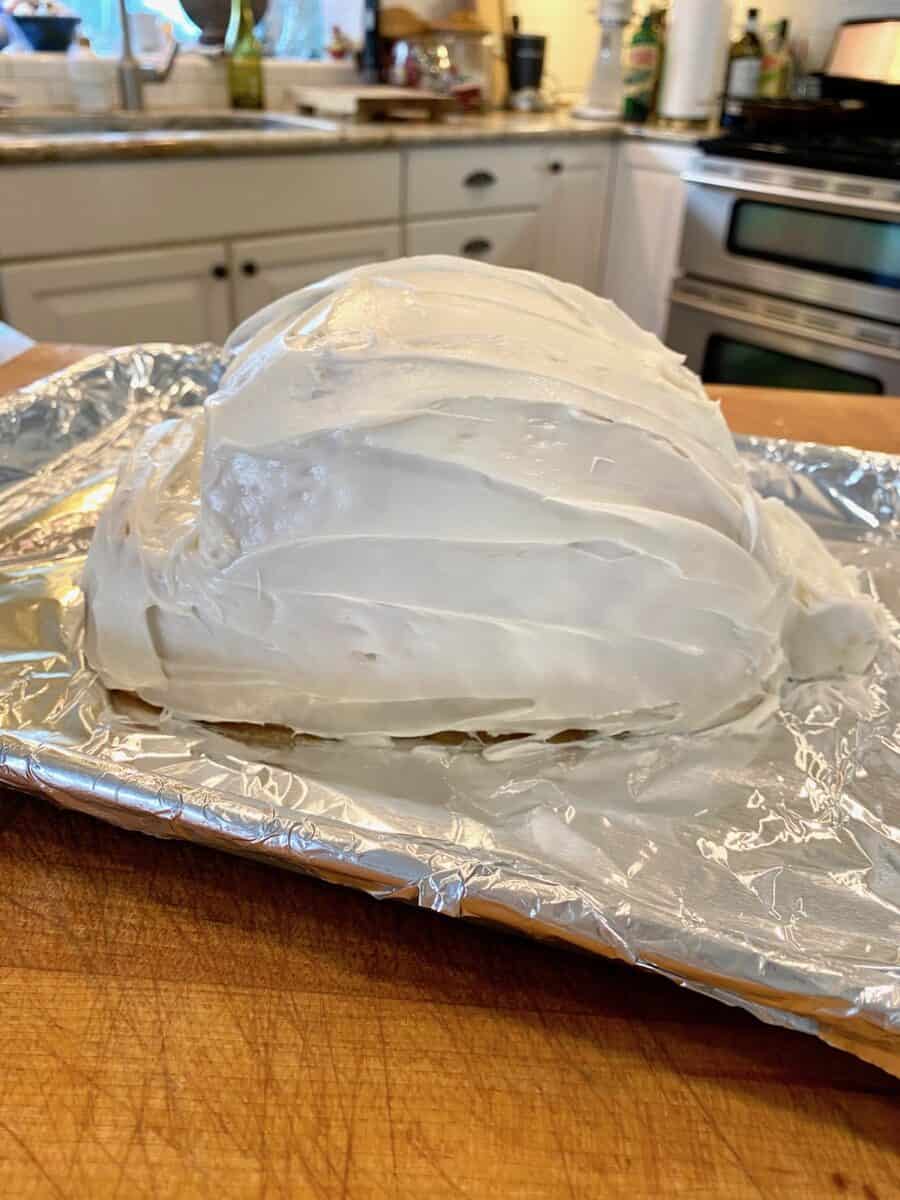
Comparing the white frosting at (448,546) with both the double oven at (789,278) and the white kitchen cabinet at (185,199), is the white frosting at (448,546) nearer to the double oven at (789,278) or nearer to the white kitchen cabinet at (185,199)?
the white kitchen cabinet at (185,199)

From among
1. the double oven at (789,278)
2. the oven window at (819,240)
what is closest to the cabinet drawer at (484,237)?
the double oven at (789,278)

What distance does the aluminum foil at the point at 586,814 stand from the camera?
0.57 meters

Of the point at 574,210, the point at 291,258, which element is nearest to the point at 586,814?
the point at 291,258

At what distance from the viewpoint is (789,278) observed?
8.05ft

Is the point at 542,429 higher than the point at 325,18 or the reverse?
the reverse

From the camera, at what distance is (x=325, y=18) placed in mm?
3084

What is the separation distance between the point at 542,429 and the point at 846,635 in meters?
0.37

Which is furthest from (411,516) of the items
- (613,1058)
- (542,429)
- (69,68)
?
(69,68)

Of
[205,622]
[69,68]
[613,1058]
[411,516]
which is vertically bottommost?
[613,1058]

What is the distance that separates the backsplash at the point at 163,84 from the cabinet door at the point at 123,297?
845 mm

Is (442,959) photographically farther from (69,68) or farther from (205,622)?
(69,68)

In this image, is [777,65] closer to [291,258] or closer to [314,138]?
[314,138]

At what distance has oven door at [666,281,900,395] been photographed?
7.68 feet

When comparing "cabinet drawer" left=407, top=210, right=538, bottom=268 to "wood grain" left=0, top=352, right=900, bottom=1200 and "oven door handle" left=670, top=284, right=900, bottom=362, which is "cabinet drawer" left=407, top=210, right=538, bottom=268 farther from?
"wood grain" left=0, top=352, right=900, bottom=1200
